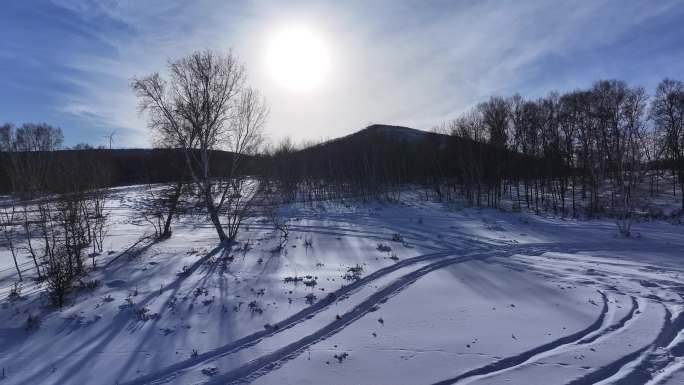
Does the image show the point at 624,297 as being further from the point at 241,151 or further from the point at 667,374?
the point at 241,151

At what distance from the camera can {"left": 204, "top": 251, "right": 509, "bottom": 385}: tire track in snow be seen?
15.8 feet


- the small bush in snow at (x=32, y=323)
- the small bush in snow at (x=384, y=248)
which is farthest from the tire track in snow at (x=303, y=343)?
the small bush in snow at (x=32, y=323)

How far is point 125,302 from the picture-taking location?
7.66m

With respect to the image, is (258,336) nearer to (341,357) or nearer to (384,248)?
(341,357)

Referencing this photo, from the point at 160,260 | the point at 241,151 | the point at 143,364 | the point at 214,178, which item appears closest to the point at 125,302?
the point at 143,364

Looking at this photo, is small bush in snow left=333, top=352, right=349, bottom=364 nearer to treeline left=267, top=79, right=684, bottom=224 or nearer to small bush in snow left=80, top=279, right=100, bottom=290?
small bush in snow left=80, top=279, right=100, bottom=290

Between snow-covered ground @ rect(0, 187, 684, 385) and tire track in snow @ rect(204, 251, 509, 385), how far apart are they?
3 centimetres

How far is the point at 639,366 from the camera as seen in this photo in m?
4.64

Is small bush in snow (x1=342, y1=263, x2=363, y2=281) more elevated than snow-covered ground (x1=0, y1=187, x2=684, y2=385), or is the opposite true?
small bush in snow (x1=342, y1=263, x2=363, y2=281)

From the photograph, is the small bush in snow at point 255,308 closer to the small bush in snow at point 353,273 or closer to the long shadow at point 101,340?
the long shadow at point 101,340

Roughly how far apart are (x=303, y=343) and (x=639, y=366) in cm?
447

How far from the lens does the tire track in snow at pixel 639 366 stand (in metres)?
4.34

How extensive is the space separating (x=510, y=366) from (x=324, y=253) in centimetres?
826

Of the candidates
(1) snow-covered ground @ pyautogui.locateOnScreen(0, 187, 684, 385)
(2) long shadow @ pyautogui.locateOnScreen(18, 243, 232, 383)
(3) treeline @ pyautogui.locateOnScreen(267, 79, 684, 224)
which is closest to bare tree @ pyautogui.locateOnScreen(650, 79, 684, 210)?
(3) treeline @ pyautogui.locateOnScreen(267, 79, 684, 224)
